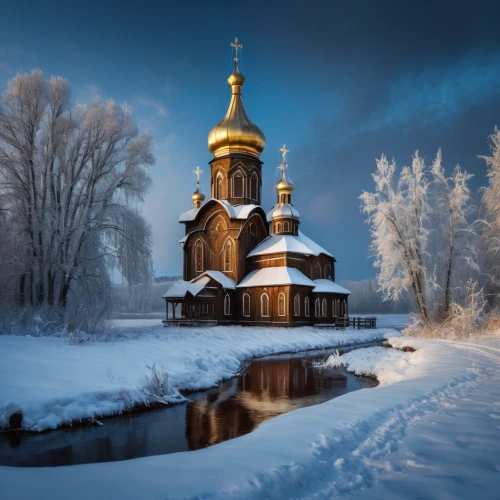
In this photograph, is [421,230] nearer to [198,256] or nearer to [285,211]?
[285,211]

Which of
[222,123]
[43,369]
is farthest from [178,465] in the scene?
[222,123]

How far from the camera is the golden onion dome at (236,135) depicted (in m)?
35.1

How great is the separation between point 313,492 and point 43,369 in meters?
6.69

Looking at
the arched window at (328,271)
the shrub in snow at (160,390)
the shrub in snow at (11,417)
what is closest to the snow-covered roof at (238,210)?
the arched window at (328,271)

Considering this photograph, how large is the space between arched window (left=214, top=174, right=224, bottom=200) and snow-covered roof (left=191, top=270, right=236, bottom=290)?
706cm

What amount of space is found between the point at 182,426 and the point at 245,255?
25734 millimetres

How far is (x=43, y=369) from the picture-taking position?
8.80m

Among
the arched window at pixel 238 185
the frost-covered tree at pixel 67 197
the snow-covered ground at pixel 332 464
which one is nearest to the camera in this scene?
the snow-covered ground at pixel 332 464

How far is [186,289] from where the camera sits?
30938 millimetres

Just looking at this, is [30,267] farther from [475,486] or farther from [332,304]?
[332,304]

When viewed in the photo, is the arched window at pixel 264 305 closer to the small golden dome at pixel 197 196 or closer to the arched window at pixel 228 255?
the arched window at pixel 228 255

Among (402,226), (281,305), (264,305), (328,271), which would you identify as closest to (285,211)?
(328,271)

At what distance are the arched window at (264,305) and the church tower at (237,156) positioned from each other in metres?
8.62

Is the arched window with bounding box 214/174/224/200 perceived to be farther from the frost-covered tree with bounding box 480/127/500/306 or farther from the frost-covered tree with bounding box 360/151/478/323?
the frost-covered tree with bounding box 480/127/500/306
